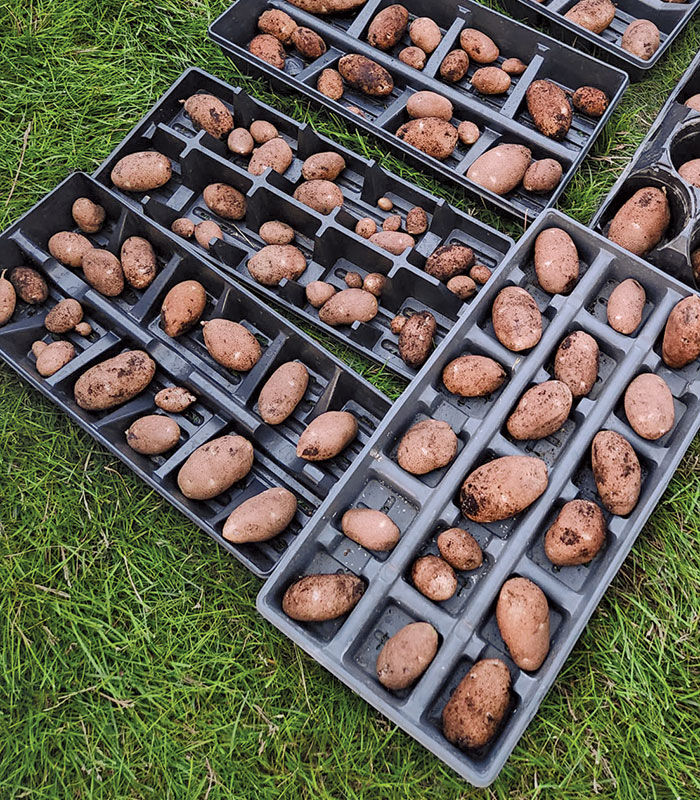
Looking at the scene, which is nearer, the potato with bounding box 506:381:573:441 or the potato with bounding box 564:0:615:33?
the potato with bounding box 506:381:573:441

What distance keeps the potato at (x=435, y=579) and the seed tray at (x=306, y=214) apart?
0.41 m

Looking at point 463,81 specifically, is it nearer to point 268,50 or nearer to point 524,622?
point 268,50

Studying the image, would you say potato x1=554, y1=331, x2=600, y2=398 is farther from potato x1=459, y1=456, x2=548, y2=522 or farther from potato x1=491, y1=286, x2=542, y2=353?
potato x1=459, y1=456, x2=548, y2=522

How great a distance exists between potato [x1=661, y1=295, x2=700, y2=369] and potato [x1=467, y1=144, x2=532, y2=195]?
1.53 feet

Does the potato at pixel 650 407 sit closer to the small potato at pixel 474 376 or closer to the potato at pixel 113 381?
the small potato at pixel 474 376

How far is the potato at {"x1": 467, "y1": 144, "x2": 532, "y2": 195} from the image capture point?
62.7 inches

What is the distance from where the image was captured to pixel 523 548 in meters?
1.26

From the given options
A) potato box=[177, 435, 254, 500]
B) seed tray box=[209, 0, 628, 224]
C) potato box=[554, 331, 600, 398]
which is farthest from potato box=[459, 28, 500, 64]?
potato box=[177, 435, 254, 500]

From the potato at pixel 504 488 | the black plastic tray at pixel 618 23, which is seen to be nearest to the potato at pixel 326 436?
the potato at pixel 504 488

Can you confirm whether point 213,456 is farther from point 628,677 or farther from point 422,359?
point 628,677

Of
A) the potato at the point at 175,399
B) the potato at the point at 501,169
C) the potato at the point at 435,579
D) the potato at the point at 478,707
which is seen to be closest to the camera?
the potato at the point at 478,707

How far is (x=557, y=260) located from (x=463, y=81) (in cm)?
66

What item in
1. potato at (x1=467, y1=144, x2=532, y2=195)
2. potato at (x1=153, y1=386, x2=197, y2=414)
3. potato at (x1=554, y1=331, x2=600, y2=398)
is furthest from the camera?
potato at (x1=467, y1=144, x2=532, y2=195)

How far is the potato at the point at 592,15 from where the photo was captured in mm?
1764
